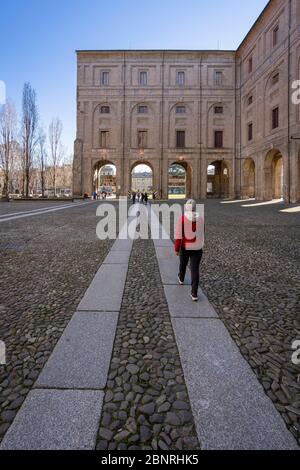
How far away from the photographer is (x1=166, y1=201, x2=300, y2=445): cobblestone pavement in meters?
2.07

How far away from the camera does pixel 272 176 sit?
106 feet

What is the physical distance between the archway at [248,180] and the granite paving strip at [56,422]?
3912cm

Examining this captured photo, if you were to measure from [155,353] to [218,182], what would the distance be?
148 feet

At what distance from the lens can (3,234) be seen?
870cm

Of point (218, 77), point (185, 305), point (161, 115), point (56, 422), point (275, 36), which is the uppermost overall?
point (218, 77)

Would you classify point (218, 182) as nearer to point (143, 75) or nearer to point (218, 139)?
point (218, 139)

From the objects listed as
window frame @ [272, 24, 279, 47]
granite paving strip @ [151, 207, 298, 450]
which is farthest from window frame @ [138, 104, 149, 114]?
granite paving strip @ [151, 207, 298, 450]

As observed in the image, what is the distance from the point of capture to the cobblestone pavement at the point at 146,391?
1.59 metres

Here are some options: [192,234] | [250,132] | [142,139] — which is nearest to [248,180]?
[250,132]

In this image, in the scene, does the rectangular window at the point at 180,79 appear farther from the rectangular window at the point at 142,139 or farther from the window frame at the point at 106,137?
the window frame at the point at 106,137

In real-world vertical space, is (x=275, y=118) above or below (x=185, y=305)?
above

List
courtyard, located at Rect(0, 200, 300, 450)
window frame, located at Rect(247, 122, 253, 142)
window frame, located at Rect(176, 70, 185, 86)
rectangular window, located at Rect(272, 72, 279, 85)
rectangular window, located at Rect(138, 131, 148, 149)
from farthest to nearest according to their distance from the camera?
rectangular window, located at Rect(138, 131, 148, 149) < window frame, located at Rect(176, 70, 185, 86) < window frame, located at Rect(247, 122, 253, 142) < rectangular window, located at Rect(272, 72, 279, 85) < courtyard, located at Rect(0, 200, 300, 450)

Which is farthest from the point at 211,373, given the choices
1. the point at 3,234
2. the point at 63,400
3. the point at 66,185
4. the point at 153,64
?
the point at 66,185

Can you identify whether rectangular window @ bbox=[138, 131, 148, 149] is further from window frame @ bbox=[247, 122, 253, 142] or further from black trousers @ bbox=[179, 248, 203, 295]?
black trousers @ bbox=[179, 248, 203, 295]
